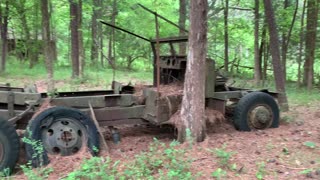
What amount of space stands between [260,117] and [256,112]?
0.15 metres

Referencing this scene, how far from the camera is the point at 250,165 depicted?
536 centimetres

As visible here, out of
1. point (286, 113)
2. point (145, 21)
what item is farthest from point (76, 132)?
point (145, 21)

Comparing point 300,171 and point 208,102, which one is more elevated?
point 208,102

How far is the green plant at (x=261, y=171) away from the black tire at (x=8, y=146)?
342cm

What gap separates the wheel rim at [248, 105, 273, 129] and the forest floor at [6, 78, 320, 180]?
8.0 inches

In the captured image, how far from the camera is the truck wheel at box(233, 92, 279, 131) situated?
7.71m

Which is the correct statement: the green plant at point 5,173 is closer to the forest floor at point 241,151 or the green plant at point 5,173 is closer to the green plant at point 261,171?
the forest floor at point 241,151

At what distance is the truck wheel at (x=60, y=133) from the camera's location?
563 cm

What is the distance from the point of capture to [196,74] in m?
6.23

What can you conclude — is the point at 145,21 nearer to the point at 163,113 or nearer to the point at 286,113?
the point at 286,113

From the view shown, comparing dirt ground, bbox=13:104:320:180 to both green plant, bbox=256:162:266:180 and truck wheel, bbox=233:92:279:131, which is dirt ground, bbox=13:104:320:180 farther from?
truck wheel, bbox=233:92:279:131

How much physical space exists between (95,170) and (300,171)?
2.79 m

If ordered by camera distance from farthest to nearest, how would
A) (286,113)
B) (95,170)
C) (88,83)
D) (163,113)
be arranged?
(88,83), (286,113), (163,113), (95,170)

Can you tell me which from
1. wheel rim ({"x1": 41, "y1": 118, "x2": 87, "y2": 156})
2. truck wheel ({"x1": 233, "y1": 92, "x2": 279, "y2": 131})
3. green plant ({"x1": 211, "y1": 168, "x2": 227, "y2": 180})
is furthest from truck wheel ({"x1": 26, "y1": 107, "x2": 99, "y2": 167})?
truck wheel ({"x1": 233, "y1": 92, "x2": 279, "y2": 131})
